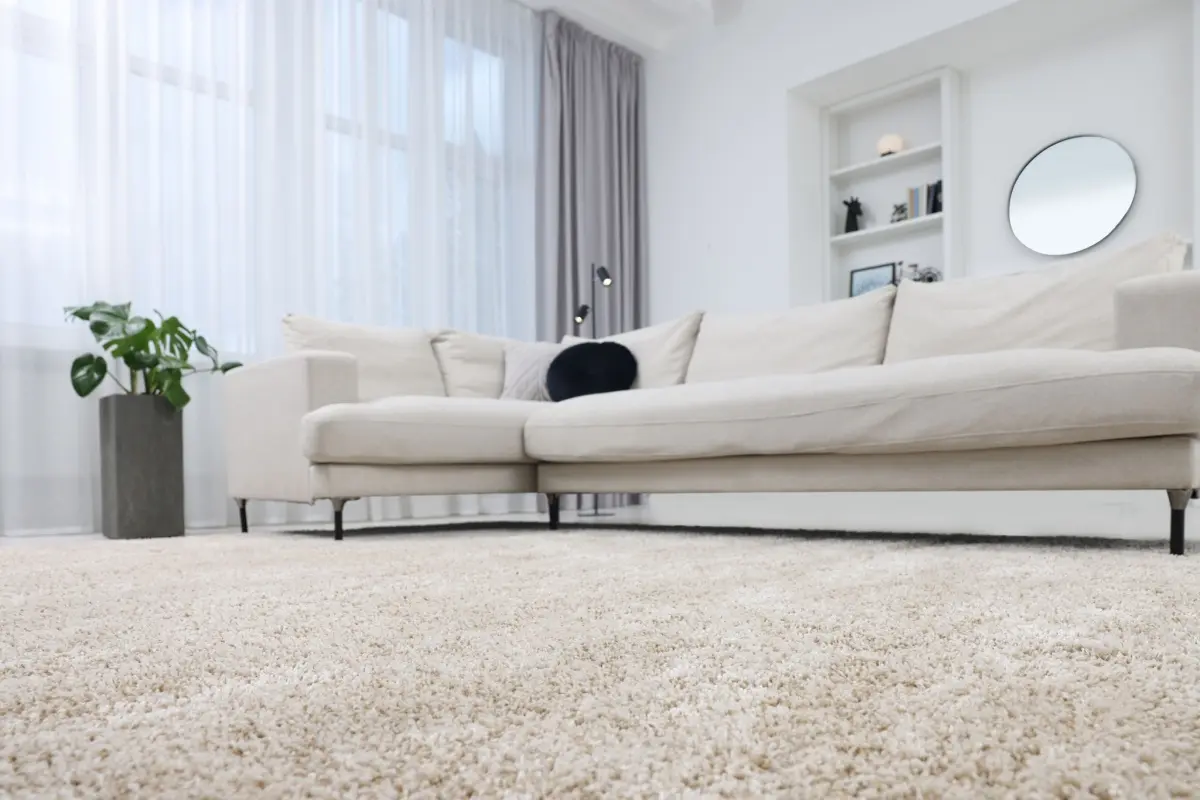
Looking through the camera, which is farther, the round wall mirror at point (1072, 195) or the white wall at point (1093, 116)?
the round wall mirror at point (1072, 195)

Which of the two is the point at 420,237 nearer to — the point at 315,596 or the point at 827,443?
the point at 827,443

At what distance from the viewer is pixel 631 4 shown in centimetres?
517

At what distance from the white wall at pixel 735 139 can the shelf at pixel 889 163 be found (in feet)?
1.38

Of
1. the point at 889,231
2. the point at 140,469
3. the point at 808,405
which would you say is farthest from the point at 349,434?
the point at 889,231

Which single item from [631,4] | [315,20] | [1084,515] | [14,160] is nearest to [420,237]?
[315,20]

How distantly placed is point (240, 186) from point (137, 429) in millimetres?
1242

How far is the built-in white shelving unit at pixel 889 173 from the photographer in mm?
4574

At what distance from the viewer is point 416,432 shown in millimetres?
2570

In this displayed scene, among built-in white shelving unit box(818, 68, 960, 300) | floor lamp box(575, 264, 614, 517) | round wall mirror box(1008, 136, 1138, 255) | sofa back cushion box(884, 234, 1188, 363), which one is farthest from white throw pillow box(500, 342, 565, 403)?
round wall mirror box(1008, 136, 1138, 255)

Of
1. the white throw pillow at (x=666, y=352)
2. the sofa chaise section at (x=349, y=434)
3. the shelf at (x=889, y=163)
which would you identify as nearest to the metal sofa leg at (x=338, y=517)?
the sofa chaise section at (x=349, y=434)

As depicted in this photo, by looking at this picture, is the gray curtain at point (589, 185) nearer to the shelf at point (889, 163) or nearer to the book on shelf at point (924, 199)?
the shelf at point (889, 163)

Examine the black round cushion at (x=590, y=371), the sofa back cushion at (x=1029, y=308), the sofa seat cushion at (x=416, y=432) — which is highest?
the sofa back cushion at (x=1029, y=308)

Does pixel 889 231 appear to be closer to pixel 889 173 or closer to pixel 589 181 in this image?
pixel 889 173

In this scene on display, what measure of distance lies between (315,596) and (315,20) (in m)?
3.55
